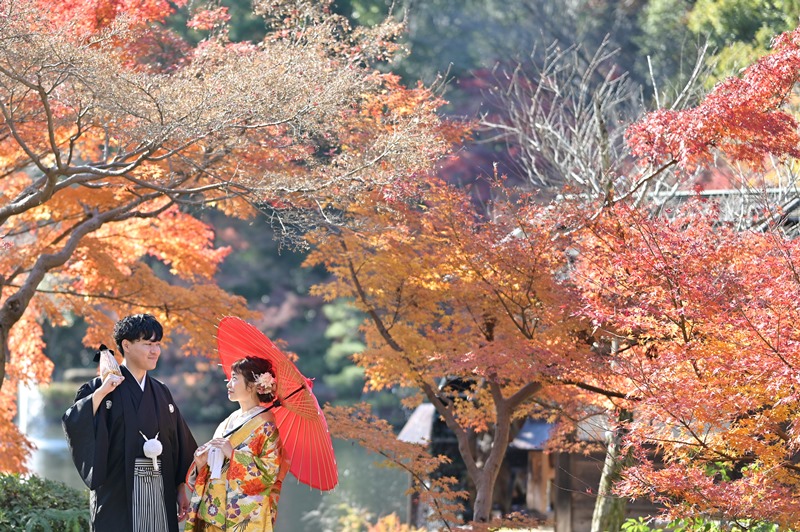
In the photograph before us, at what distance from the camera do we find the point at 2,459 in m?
8.71

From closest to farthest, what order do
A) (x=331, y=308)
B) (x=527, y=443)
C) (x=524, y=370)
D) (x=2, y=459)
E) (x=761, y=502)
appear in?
(x=761, y=502)
(x=524, y=370)
(x=2, y=459)
(x=527, y=443)
(x=331, y=308)

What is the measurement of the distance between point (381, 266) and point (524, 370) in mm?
1750

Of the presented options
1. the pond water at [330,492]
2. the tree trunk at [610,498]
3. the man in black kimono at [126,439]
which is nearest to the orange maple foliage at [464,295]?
the tree trunk at [610,498]

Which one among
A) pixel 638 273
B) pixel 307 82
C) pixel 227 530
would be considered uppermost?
pixel 307 82

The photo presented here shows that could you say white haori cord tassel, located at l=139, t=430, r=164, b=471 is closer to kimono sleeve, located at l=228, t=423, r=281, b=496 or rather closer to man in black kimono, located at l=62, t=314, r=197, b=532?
man in black kimono, located at l=62, t=314, r=197, b=532

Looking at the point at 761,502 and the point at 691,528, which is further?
the point at 691,528

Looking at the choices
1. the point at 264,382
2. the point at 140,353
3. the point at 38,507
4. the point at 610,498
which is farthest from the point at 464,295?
the point at 140,353

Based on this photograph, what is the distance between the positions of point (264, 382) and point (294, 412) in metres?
0.22

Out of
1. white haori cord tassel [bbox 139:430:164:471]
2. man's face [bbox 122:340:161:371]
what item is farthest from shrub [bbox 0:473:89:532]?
man's face [bbox 122:340:161:371]

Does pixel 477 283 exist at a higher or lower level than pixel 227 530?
higher

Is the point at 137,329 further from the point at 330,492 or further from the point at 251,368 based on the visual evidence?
the point at 330,492

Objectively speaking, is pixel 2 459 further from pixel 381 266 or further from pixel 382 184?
pixel 382 184

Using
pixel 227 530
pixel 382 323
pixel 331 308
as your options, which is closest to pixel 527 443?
pixel 382 323

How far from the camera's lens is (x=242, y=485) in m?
4.77
